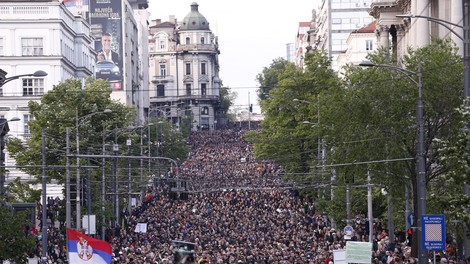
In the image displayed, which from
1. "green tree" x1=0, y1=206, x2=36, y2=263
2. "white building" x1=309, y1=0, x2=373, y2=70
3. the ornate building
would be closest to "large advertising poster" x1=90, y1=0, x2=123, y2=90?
"white building" x1=309, y1=0, x2=373, y2=70

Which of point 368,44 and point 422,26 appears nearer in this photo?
point 422,26

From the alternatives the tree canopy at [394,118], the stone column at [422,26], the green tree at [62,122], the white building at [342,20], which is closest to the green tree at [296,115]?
the green tree at [62,122]

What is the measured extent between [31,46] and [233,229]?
43.9 m

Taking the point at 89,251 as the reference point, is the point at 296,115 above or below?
above

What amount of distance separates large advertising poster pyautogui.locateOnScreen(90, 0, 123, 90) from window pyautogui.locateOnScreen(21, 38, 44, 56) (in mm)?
31476

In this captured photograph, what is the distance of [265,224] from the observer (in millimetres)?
85688

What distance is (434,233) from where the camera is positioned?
38594 mm

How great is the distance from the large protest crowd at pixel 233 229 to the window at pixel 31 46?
13991 millimetres

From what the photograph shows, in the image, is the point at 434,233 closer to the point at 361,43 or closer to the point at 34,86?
the point at 34,86

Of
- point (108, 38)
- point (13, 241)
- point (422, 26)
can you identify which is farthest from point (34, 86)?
point (13, 241)

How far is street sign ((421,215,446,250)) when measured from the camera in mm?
38469

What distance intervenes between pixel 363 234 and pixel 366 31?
68043 millimetres

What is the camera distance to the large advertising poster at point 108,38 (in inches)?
6235

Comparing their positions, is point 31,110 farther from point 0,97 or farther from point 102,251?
point 102,251
